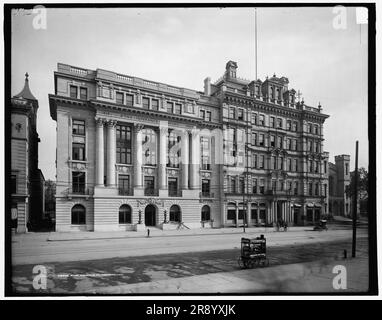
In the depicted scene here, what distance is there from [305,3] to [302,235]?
1183 cm

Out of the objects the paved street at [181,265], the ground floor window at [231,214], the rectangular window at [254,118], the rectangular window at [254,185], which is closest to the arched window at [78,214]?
the paved street at [181,265]

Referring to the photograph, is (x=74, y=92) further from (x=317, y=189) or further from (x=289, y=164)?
(x=317, y=189)

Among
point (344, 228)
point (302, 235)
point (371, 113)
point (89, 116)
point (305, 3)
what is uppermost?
point (305, 3)

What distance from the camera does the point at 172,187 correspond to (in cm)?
1148

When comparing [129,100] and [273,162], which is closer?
[129,100]

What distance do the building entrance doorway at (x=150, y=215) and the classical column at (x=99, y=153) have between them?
269 centimetres

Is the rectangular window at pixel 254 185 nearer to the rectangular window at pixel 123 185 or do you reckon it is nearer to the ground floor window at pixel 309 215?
the ground floor window at pixel 309 215

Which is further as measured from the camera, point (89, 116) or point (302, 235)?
point (302, 235)

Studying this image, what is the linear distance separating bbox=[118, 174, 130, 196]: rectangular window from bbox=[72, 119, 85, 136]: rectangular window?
2.96 m

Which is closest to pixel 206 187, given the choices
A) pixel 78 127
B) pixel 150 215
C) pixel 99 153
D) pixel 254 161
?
pixel 254 161

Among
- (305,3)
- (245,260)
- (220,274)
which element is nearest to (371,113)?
(305,3)

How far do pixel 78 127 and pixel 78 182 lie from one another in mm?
2832
